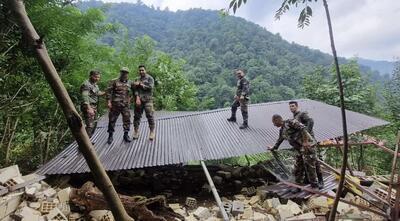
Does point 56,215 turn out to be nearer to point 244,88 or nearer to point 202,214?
point 202,214

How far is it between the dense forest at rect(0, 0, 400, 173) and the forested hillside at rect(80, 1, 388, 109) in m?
0.13

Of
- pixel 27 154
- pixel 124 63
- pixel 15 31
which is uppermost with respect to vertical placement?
pixel 15 31

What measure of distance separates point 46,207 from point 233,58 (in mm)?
39800

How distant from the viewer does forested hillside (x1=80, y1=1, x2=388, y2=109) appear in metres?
32.5

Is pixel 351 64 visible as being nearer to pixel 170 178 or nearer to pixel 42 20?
pixel 170 178

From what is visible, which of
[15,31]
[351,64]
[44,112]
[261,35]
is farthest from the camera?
[261,35]

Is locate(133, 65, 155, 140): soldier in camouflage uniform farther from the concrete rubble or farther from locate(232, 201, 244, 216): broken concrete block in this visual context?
locate(232, 201, 244, 216): broken concrete block

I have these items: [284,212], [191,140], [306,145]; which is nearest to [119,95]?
[191,140]


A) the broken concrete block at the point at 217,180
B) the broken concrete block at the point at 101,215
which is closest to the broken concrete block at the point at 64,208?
the broken concrete block at the point at 101,215

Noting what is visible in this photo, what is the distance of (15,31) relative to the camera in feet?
24.4

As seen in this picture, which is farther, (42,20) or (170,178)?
(170,178)

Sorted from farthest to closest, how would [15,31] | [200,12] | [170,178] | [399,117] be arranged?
[200,12]
[399,117]
[170,178]
[15,31]

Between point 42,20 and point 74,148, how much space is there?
2731mm

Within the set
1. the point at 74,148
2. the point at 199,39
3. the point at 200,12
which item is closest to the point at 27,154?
the point at 74,148
